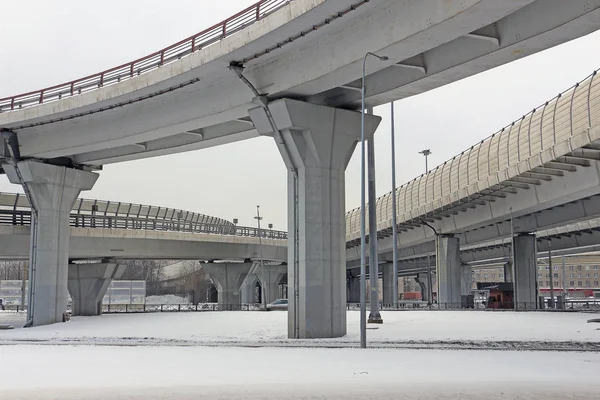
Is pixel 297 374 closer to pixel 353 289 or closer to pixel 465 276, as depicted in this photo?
pixel 465 276

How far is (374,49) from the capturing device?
67.3 feet

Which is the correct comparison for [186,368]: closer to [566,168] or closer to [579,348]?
[579,348]

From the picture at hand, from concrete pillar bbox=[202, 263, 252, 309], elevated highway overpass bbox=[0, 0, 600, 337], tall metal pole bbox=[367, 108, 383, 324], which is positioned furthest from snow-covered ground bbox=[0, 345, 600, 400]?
concrete pillar bbox=[202, 263, 252, 309]

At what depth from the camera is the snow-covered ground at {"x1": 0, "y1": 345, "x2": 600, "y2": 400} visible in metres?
10.9

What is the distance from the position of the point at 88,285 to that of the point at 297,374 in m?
43.3

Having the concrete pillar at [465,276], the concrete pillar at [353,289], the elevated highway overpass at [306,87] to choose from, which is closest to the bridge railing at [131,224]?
the elevated highway overpass at [306,87]

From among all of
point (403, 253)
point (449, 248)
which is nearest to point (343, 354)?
point (449, 248)

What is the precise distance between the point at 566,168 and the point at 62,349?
27.3 m

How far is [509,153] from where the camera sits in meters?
40.4

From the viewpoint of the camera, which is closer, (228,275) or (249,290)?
(228,275)

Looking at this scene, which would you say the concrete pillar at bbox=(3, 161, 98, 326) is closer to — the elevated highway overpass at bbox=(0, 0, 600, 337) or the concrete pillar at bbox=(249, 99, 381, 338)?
the elevated highway overpass at bbox=(0, 0, 600, 337)

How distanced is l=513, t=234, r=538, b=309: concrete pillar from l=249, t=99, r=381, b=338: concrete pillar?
3253 centimetres

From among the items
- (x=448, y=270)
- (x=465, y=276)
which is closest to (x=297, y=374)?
(x=448, y=270)

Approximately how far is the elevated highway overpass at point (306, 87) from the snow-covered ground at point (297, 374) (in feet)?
23.5
